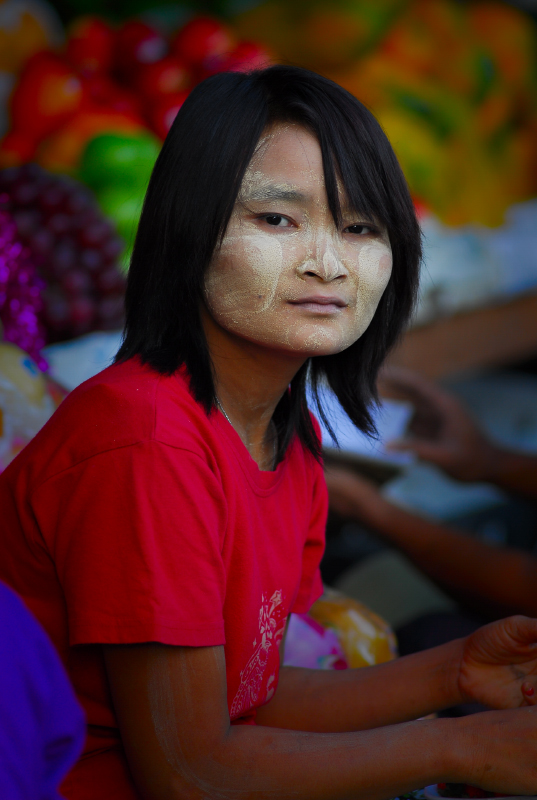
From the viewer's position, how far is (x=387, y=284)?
1017mm

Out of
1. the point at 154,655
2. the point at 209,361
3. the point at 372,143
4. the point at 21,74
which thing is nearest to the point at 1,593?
the point at 154,655

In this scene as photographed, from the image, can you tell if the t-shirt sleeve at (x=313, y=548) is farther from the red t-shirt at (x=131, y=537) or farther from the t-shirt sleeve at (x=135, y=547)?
the t-shirt sleeve at (x=135, y=547)

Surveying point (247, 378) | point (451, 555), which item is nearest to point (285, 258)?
point (247, 378)

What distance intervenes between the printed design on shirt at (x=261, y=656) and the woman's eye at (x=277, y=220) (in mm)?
455

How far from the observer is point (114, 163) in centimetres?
202

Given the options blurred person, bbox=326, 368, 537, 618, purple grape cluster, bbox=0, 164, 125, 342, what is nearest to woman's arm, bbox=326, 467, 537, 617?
blurred person, bbox=326, 368, 537, 618

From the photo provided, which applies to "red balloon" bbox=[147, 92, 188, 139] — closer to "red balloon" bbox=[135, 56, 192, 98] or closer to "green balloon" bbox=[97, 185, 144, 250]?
"red balloon" bbox=[135, 56, 192, 98]

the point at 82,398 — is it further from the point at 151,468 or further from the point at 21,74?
the point at 21,74

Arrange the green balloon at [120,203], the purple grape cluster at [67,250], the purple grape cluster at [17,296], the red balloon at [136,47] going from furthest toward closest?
the red balloon at [136,47] < the green balloon at [120,203] < the purple grape cluster at [67,250] < the purple grape cluster at [17,296]

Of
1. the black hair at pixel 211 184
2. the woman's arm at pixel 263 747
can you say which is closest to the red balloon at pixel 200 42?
the black hair at pixel 211 184

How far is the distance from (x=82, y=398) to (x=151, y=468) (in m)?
0.13

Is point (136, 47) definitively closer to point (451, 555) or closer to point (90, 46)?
point (90, 46)

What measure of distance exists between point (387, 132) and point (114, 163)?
3.30 ft

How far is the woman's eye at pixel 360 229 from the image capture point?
0.91 m
